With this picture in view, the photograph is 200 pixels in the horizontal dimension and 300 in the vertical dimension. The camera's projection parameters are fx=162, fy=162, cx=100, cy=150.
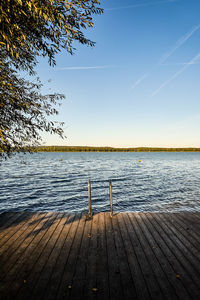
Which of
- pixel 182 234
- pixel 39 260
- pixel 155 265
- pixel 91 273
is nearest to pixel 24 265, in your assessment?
pixel 39 260

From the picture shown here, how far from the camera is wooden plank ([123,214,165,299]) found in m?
2.84

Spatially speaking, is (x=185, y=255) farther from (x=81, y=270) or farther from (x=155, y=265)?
(x=81, y=270)

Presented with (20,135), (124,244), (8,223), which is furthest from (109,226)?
(20,135)

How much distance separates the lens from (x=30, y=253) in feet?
13.0

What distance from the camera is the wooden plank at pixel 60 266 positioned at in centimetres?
282

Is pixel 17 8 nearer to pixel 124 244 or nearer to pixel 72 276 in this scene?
pixel 72 276

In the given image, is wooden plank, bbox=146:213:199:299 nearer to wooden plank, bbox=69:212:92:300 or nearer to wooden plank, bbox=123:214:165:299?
wooden plank, bbox=123:214:165:299

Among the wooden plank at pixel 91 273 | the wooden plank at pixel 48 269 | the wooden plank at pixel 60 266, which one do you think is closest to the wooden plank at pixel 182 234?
the wooden plank at pixel 91 273

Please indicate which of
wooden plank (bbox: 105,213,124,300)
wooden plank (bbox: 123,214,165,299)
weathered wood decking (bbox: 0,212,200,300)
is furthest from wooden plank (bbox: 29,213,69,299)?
wooden plank (bbox: 123,214,165,299)

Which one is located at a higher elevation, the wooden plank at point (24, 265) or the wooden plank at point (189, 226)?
the wooden plank at point (24, 265)

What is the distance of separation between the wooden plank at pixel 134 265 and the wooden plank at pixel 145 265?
0.20ft

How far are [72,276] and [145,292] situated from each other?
139 centimetres

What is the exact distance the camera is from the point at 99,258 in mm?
3768

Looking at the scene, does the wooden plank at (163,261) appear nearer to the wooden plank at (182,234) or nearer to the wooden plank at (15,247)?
the wooden plank at (182,234)
